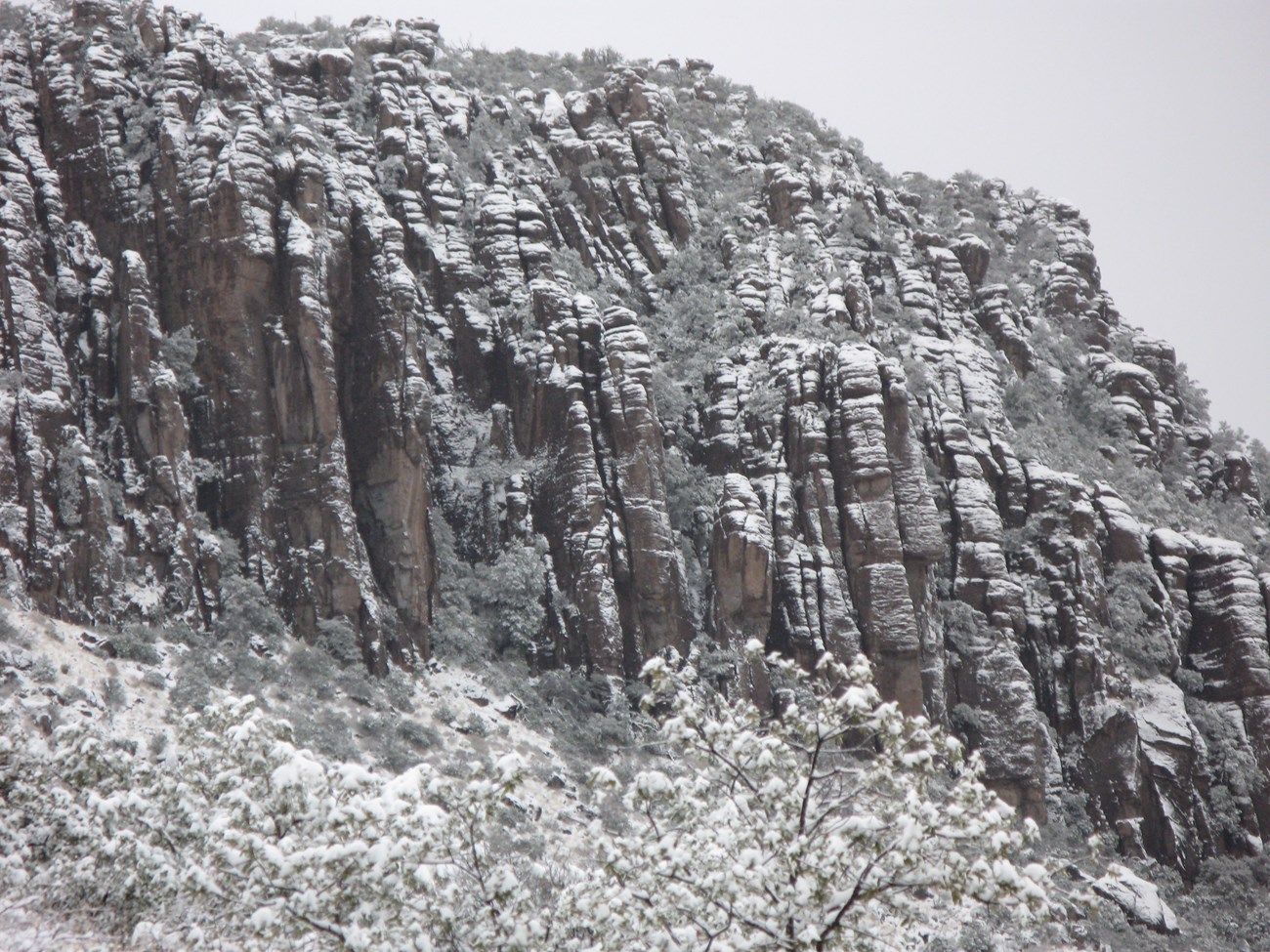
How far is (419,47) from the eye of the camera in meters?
51.3

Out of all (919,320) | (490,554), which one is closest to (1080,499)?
(919,320)

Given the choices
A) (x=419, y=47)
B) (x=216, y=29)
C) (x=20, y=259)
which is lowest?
(x=20, y=259)

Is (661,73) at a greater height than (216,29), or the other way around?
(661,73)

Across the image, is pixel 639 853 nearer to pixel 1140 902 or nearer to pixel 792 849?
pixel 792 849

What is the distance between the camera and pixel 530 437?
119ft

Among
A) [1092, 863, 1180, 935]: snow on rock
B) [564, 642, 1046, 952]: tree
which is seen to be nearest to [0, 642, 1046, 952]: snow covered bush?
[564, 642, 1046, 952]: tree

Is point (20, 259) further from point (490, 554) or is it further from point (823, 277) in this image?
point (823, 277)

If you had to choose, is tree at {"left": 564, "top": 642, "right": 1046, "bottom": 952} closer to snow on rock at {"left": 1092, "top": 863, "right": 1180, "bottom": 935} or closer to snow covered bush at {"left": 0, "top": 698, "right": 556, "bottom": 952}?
snow covered bush at {"left": 0, "top": 698, "right": 556, "bottom": 952}

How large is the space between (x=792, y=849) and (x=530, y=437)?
27866 mm

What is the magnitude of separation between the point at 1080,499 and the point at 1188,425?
64.8ft

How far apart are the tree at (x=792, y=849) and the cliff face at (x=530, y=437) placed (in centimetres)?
2054

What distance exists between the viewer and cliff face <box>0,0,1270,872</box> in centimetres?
2977

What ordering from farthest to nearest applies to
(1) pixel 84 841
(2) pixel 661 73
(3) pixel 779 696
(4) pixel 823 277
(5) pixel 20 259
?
(2) pixel 661 73
(4) pixel 823 277
(3) pixel 779 696
(5) pixel 20 259
(1) pixel 84 841

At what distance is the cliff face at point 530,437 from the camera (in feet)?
97.7
